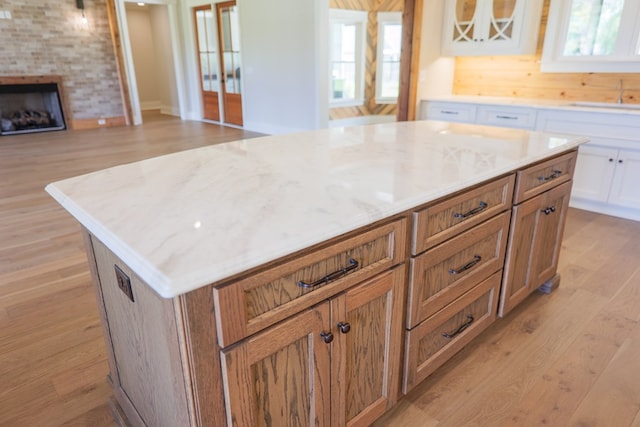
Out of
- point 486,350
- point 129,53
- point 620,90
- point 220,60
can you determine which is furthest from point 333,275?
point 129,53

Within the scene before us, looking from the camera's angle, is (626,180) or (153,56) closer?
(626,180)

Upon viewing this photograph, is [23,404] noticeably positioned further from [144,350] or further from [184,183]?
[184,183]

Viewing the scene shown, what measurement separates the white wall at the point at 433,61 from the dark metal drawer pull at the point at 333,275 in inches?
151

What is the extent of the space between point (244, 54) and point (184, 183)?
6700mm

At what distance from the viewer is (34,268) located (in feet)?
9.08

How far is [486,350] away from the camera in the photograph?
1.99 meters

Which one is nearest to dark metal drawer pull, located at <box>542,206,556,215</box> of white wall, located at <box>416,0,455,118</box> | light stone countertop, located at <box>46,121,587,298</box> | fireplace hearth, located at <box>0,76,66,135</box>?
light stone countertop, located at <box>46,121,587,298</box>

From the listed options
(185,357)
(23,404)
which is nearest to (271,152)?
(185,357)

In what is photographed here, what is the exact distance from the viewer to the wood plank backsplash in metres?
3.84

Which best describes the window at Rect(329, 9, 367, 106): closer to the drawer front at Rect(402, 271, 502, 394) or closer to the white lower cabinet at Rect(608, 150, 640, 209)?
the white lower cabinet at Rect(608, 150, 640, 209)

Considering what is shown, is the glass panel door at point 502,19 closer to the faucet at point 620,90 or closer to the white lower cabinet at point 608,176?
the faucet at point 620,90

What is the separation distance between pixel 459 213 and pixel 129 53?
8164 mm

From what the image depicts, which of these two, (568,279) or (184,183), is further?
(568,279)

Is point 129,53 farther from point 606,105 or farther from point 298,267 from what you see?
point 298,267
